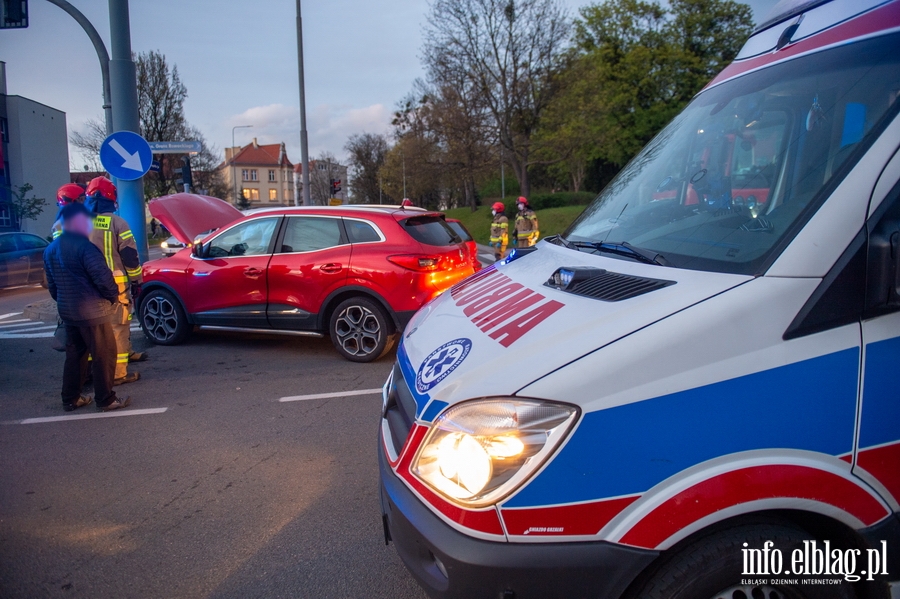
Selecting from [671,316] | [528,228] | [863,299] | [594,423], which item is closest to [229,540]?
[594,423]

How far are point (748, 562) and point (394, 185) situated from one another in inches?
2191

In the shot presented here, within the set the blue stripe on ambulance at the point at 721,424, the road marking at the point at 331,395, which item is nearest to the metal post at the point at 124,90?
the road marking at the point at 331,395

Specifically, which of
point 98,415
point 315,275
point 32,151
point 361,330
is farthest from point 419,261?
point 32,151

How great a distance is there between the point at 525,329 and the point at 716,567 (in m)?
0.91

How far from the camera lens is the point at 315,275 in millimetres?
7066

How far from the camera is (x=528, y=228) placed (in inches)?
563

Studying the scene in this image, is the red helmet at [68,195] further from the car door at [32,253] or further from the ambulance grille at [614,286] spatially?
the car door at [32,253]

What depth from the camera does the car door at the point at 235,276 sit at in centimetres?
737

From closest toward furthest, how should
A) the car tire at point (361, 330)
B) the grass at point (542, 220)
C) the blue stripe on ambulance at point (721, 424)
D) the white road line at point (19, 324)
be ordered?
1. the blue stripe on ambulance at point (721, 424)
2. the car tire at point (361, 330)
3. the white road line at point (19, 324)
4. the grass at point (542, 220)

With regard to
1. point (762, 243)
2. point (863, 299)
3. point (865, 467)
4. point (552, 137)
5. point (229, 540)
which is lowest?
point (229, 540)

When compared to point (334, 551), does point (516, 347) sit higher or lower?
higher

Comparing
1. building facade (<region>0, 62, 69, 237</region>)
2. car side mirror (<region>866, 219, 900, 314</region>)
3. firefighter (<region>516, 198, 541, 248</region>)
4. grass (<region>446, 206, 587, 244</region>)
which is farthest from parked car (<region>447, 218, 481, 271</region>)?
building facade (<region>0, 62, 69, 237</region>)

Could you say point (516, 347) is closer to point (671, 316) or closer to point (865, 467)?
point (671, 316)

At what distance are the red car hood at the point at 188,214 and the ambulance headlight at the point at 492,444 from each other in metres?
7.04
